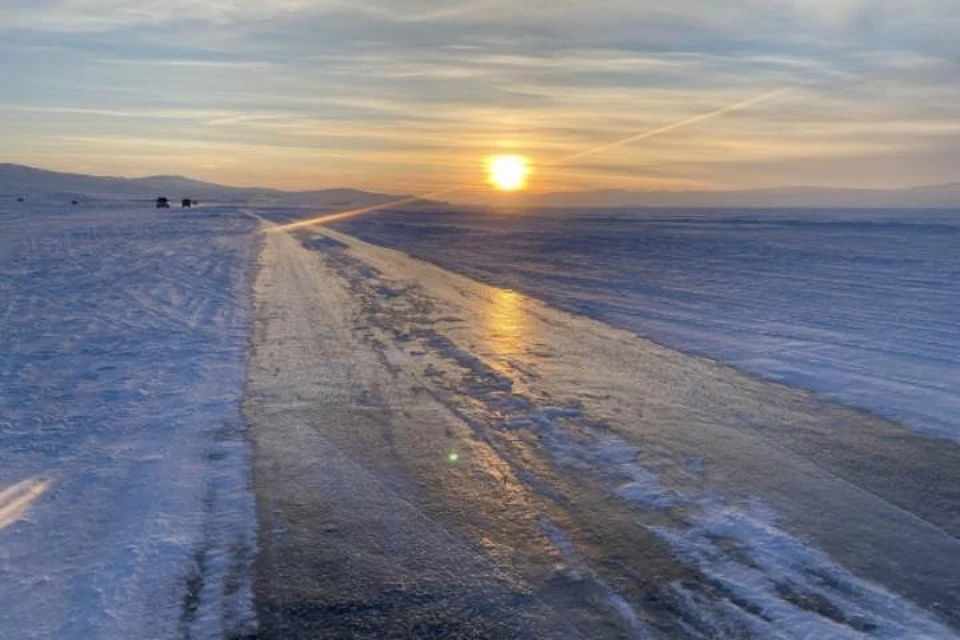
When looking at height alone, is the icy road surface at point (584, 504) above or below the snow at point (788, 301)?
below

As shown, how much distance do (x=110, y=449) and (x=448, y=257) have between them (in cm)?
1942

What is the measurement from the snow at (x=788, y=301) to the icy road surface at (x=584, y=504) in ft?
2.81

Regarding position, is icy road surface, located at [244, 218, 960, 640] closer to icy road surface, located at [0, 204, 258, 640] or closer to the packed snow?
the packed snow

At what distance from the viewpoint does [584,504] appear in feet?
18.0

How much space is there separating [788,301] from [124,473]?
12.6 meters

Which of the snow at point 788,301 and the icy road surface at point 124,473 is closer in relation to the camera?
the icy road surface at point 124,473

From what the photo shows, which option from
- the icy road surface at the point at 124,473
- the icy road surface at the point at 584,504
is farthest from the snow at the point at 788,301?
the icy road surface at the point at 124,473

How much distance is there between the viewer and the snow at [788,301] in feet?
29.9

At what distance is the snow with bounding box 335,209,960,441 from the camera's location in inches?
359

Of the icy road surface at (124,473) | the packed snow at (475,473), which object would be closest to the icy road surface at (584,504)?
the packed snow at (475,473)

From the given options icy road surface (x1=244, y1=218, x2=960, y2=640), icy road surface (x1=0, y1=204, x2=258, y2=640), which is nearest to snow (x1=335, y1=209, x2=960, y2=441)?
icy road surface (x1=244, y1=218, x2=960, y2=640)

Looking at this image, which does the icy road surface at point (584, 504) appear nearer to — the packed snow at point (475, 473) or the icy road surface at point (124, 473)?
the packed snow at point (475, 473)

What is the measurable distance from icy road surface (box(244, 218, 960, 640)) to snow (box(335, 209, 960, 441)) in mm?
856

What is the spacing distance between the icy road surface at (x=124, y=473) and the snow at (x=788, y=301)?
17.8 feet
